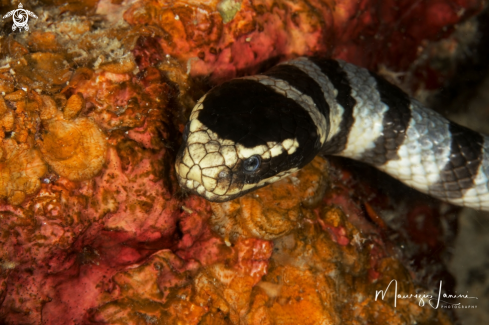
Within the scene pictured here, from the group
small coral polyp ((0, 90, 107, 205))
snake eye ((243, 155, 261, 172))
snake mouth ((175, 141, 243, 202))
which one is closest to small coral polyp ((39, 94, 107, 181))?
small coral polyp ((0, 90, 107, 205))

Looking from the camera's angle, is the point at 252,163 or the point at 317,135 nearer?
the point at 252,163

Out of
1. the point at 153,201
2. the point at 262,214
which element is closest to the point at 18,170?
the point at 153,201

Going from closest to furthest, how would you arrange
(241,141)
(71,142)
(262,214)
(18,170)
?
(18,170) → (71,142) → (241,141) → (262,214)

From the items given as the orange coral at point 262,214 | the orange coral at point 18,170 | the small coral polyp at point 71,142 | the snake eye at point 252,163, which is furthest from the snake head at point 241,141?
the orange coral at point 18,170

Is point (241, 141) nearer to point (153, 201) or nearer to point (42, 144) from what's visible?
point (153, 201)

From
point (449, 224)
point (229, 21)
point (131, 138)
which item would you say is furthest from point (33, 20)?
point (449, 224)

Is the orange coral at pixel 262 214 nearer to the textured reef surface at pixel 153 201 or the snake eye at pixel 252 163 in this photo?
the textured reef surface at pixel 153 201

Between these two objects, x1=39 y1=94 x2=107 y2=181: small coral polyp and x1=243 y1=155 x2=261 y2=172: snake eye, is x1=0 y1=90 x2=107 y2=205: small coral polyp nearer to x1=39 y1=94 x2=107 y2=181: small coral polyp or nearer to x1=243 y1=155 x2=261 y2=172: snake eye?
x1=39 y1=94 x2=107 y2=181: small coral polyp

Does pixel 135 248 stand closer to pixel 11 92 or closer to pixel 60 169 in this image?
pixel 60 169
